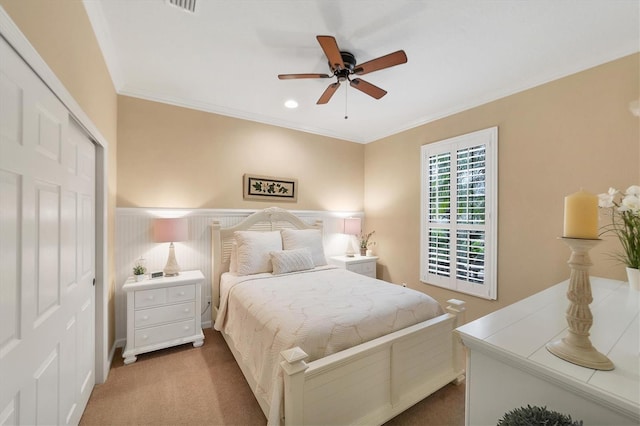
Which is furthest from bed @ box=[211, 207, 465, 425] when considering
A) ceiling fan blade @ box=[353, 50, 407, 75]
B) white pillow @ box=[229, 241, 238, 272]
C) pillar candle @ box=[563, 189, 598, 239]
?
ceiling fan blade @ box=[353, 50, 407, 75]

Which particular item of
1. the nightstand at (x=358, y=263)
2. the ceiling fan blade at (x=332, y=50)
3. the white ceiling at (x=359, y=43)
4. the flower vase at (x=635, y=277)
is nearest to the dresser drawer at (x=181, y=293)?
the nightstand at (x=358, y=263)

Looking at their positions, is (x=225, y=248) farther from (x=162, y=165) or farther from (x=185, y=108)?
(x=185, y=108)

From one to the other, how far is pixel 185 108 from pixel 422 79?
266 centimetres

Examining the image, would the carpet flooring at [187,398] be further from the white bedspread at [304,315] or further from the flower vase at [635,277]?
the flower vase at [635,277]

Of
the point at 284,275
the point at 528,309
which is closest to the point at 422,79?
the point at 528,309

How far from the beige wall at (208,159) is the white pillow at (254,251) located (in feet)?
2.04

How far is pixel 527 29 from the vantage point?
1.90 m

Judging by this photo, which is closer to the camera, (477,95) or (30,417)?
(30,417)

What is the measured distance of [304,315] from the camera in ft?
5.71

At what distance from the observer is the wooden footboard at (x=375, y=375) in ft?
4.47

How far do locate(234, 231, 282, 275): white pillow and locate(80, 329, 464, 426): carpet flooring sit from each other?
88cm

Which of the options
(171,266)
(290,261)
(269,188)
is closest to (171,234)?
(171,266)

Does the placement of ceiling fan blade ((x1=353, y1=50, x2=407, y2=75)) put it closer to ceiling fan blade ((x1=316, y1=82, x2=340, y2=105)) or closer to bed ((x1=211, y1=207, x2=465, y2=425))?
ceiling fan blade ((x1=316, y1=82, x2=340, y2=105))

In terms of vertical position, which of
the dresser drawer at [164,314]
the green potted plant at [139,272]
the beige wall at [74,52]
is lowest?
the dresser drawer at [164,314]
